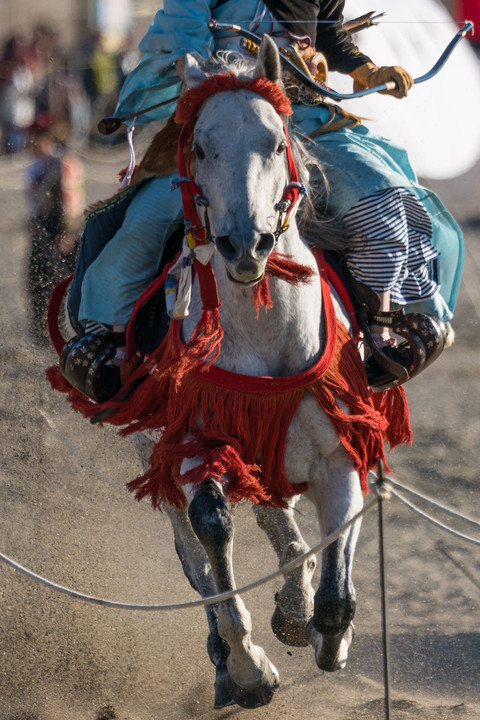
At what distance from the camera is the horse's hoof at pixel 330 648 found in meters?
3.11

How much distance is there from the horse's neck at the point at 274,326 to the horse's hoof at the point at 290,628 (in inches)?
42.3

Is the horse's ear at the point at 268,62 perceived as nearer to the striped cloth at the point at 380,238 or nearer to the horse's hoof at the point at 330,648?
the striped cloth at the point at 380,238

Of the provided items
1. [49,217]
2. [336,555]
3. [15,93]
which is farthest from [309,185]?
[49,217]

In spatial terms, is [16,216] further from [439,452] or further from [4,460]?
[439,452]

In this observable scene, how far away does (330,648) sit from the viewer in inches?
123

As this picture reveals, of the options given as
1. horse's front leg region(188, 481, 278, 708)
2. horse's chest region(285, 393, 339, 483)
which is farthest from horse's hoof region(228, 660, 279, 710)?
horse's chest region(285, 393, 339, 483)

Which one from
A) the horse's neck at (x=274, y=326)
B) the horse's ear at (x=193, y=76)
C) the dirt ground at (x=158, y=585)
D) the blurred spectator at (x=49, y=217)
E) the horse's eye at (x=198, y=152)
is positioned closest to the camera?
the horse's eye at (x=198, y=152)

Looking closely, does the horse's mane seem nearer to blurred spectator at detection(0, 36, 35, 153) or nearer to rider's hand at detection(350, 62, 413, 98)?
rider's hand at detection(350, 62, 413, 98)

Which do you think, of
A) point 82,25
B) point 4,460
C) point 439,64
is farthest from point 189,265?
point 4,460

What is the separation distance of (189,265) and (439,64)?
3.39 feet

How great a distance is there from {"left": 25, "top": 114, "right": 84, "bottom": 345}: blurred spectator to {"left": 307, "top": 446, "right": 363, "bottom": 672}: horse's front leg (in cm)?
383

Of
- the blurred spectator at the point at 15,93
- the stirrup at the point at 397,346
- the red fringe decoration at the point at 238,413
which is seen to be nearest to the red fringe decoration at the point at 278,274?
the red fringe decoration at the point at 238,413

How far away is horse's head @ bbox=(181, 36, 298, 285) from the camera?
7.84 ft

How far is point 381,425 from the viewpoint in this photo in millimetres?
3207
